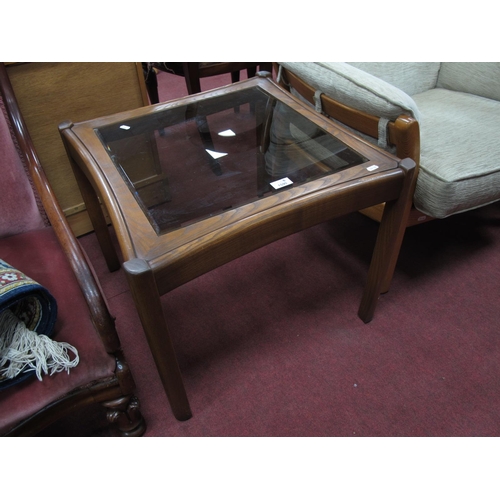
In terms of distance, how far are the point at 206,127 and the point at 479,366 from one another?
962mm

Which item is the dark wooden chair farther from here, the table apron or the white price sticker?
the white price sticker

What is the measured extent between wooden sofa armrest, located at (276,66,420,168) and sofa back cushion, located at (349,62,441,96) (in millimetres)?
290

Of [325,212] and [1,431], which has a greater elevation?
[325,212]

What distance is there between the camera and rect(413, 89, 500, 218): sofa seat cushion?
3.39 feet

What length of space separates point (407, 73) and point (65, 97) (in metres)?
1.12

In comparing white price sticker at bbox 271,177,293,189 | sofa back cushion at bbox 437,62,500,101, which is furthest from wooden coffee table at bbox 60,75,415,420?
sofa back cushion at bbox 437,62,500,101

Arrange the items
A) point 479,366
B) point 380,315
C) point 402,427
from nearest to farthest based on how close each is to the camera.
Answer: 1. point 402,427
2. point 479,366
3. point 380,315

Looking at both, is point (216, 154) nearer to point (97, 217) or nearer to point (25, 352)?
point (97, 217)

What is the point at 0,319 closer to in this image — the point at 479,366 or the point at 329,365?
the point at 329,365

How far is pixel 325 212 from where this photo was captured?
0.84 metres

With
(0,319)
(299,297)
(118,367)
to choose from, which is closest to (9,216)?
(0,319)

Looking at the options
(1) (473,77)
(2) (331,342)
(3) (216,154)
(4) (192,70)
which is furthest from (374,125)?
(4) (192,70)

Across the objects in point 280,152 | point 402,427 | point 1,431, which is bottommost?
point 402,427

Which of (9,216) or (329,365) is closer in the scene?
(9,216)
